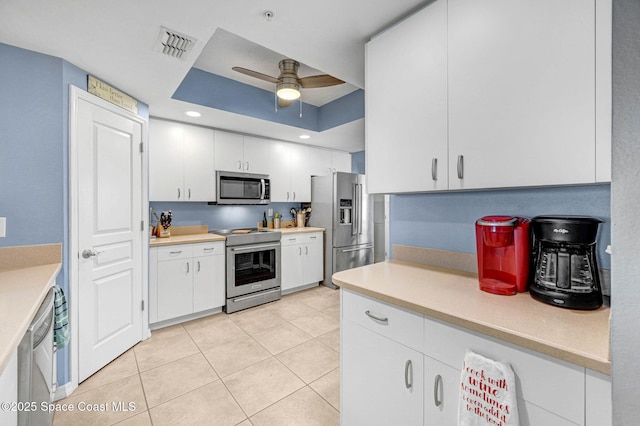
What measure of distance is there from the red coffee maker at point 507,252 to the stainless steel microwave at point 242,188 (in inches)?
117

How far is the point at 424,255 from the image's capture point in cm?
171

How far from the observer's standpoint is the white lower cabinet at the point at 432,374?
0.74 meters

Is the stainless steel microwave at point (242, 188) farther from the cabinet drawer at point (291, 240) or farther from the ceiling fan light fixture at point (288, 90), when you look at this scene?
the ceiling fan light fixture at point (288, 90)

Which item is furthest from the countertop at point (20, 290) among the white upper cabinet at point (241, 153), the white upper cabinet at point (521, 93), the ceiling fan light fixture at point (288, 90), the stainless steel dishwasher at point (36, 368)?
the ceiling fan light fixture at point (288, 90)

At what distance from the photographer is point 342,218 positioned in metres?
4.21

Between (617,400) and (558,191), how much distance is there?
97 cm

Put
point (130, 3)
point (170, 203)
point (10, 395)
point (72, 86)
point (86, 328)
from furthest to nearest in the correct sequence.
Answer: point (170, 203), point (86, 328), point (72, 86), point (130, 3), point (10, 395)

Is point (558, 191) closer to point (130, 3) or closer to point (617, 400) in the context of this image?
point (617, 400)

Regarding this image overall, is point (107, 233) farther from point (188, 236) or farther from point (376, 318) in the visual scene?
point (376, 318)

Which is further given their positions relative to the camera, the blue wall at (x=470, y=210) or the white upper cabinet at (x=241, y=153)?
the white upper cabinet at (x=241, y=153)

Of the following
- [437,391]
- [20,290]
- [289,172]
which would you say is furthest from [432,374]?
[289,172]

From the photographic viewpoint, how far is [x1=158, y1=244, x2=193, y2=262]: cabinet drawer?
9.09ft

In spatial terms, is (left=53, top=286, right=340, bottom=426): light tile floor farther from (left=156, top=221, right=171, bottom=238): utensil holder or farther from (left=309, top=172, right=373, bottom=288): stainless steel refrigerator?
(left=309, top=172, right=373, bottom=288): stainless steel refrigerator

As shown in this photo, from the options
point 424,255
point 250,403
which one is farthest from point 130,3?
point 250,403
